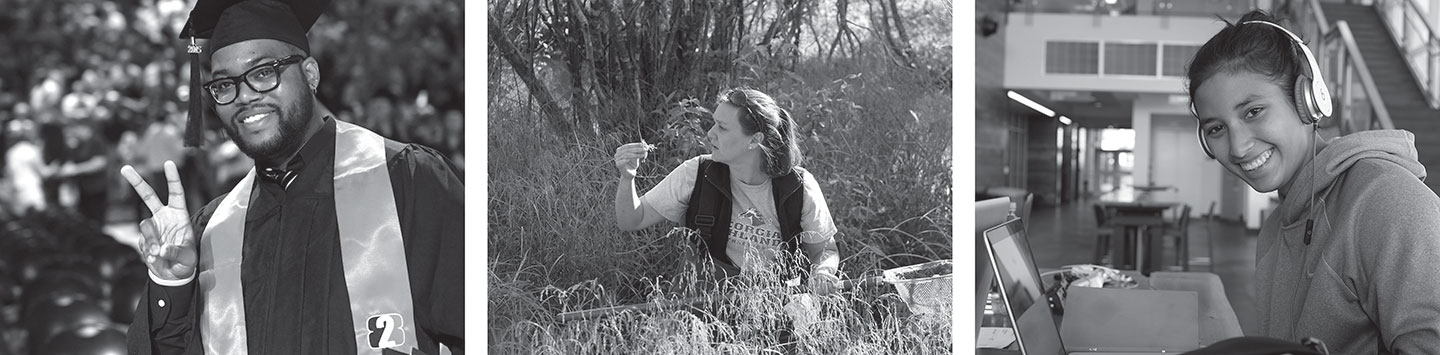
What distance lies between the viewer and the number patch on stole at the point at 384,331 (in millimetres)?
2295

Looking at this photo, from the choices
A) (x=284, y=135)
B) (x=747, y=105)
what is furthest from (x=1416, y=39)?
→ (x=284, y=135)

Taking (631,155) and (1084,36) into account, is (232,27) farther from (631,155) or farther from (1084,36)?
(1084,36)

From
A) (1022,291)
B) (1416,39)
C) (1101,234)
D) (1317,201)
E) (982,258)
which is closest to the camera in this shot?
(1317,201)

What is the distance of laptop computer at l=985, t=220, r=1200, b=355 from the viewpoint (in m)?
1.98

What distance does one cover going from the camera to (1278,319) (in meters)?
1.87

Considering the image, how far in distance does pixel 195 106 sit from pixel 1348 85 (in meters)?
8.78

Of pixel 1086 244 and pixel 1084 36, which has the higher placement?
pixel 1084 36

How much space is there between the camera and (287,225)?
89.4 inches

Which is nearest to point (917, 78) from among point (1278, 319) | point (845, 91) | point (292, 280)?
point (845, 91)

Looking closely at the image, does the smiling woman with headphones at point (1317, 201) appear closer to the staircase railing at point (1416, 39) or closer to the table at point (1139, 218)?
the table at point (1139, 218)

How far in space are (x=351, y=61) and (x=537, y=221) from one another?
533mm

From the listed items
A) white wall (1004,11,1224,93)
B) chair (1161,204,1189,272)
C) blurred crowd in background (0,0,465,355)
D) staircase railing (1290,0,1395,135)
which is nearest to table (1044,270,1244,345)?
blurred crowd in background (0,0,465,355)

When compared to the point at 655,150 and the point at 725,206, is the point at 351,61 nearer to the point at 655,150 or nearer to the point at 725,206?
the point at 655,150

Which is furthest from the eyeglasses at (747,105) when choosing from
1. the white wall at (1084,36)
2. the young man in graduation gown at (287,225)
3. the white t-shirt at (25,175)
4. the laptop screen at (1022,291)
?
the white wall at (1084,36)
